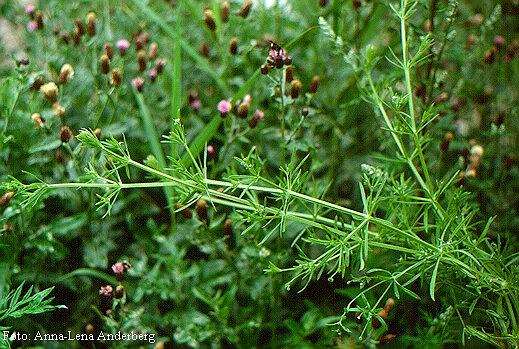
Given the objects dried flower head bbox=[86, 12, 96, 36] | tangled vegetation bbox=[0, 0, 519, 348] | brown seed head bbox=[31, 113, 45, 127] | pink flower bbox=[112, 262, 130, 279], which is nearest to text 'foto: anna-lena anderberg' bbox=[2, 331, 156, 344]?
tangled vegetation bbox=[0, 0, 519, 348]

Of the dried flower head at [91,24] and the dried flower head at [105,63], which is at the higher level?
the dried flower head at [91,24]

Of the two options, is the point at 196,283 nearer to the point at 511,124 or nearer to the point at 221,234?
the point at 221,234

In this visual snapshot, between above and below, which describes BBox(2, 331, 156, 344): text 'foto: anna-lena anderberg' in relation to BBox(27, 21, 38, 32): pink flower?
below

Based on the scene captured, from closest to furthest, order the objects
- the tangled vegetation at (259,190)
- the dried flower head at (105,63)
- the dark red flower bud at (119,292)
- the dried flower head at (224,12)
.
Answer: the tangled vegetation at (259,190) → the dark red flower bud at (119,292) → the dried flower head at (105,63) → the dried flower head at (224,12)

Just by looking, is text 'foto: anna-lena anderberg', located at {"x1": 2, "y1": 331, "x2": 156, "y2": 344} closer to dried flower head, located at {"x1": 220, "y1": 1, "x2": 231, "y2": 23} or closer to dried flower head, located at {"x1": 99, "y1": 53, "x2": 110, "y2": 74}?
dried flower head, located at {"x1": 99, "y1": 53, "x2": 110, "y2": 74}

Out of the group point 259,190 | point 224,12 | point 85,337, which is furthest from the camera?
point 224,12

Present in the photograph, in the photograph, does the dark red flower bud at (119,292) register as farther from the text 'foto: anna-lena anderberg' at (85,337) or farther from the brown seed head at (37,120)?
the brown seed head at (37,120)

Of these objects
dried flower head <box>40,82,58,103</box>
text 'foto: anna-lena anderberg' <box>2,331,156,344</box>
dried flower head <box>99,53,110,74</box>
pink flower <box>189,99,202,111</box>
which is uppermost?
dried flower head <box>99,53,110,74</box>

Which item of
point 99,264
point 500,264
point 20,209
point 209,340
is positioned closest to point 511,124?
point 500,264

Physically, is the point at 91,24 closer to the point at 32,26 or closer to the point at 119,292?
the point at 32,26

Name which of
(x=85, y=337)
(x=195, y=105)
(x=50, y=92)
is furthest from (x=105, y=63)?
(x=85, y=337)

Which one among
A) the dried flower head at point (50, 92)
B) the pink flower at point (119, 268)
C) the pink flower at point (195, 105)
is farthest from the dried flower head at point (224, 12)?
the pink flower at point (119, 268)
